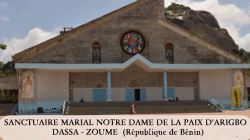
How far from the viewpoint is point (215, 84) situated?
33.0 meters

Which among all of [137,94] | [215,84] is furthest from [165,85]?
[215,84]

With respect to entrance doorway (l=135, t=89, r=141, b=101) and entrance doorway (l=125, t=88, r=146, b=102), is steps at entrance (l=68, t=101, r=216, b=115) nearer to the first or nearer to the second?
entrance doorway (l=125, t=88, r=146, b=102)

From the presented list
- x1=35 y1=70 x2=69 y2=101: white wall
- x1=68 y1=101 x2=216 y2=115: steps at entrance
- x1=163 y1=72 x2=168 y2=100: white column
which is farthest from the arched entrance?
x1=35 y1=70 x2=69 y2=101: white wall

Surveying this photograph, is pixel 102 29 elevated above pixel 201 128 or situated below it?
above

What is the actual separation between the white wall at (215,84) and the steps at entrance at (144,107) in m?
4.17

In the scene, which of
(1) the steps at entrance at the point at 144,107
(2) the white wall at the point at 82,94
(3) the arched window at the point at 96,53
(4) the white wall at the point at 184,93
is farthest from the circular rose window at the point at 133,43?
(1) the steps at entrance at the point at 144,107

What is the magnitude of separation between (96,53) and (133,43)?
3316 mm

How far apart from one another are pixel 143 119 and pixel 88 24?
2746cm

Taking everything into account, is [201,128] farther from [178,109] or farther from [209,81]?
[209,81]

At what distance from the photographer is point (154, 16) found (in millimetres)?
32344

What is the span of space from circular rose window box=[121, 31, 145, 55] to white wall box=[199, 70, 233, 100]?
6.03 meters

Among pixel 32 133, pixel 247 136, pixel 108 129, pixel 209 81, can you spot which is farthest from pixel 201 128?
pixel 209 81

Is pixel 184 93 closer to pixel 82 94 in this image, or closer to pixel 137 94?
pixel 137 94

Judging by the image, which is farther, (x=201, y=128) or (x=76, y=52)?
(x=76, y=52)
